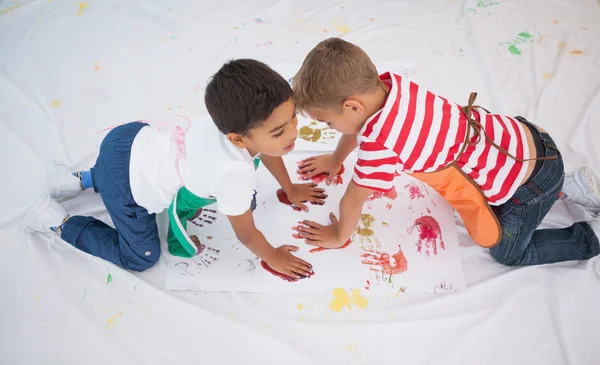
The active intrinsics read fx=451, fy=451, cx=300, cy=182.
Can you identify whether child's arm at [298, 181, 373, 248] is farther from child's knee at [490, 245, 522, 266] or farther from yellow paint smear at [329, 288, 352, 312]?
child's knee at [490, 245, 522, 266]

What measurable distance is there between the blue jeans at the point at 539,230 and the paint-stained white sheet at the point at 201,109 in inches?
1.7

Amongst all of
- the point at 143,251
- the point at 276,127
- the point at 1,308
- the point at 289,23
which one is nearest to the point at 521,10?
the point at 289,23

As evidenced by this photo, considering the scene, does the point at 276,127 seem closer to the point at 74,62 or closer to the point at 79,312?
the point at 79,312

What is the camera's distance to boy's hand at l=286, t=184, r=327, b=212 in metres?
1.28

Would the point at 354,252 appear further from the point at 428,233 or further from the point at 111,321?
the point at 111,321

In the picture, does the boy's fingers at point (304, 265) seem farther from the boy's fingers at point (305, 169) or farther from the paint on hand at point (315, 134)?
the paint on hand at point (315, 134)

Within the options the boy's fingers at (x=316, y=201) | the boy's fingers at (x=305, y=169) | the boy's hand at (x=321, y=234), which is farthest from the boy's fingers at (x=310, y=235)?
the boy's fingers at (x=305, y=169)

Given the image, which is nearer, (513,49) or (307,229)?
(307,229)

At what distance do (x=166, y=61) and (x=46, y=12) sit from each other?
0.53 meters

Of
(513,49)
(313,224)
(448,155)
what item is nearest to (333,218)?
(313,224)

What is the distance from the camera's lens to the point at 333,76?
92 cm

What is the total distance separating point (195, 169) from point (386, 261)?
56 cm

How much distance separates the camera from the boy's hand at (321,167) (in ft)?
4.35

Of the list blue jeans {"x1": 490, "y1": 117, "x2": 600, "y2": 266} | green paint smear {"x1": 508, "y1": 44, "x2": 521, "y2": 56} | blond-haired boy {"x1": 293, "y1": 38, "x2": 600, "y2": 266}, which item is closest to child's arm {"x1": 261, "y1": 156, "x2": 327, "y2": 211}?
blond-haired boy {"x1": 293, "y1": 38, "x2": 600, "y2": 266}
